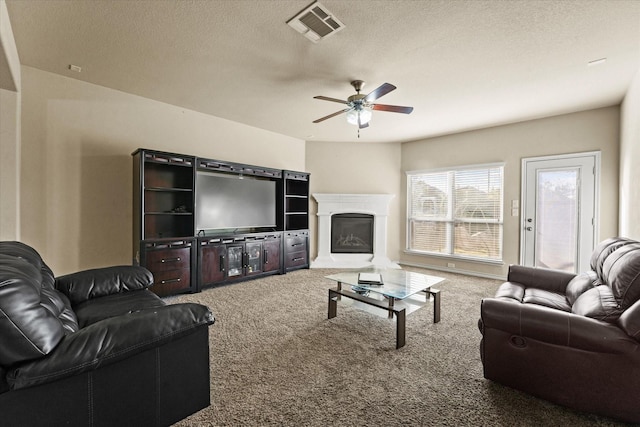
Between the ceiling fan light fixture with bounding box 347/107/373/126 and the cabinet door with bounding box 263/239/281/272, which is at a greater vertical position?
the ceiling fan light fixture with bounding box 347/107/373/126

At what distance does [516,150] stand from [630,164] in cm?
158

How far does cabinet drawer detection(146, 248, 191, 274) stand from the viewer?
3.54 metres

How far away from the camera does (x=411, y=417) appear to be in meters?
1.61

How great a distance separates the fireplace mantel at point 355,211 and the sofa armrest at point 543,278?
3068mm

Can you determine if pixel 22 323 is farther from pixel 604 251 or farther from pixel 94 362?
pixel 604 251

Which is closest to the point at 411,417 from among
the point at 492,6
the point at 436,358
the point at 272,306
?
the point at 436,358

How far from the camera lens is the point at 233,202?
464 centimetres

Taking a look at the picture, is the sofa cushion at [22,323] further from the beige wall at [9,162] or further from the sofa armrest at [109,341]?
the beige wall at [9,162]

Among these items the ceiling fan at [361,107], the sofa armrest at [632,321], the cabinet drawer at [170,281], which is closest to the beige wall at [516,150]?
the ceiling fan at [361,107]

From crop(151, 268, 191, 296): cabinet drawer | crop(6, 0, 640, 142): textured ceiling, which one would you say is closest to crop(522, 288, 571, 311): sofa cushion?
crop(6, 0, 640, 142): textured ceiling

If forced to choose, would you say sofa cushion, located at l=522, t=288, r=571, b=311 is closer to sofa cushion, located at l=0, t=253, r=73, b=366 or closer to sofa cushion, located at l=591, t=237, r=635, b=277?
sofa cushion, located at l=591, t=237, r=635, b=277

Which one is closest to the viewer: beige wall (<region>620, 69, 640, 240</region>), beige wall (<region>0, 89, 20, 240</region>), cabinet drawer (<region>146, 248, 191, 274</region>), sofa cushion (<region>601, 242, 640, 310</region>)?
sofa cushion (<region>601, 242, 640, 310</region>)

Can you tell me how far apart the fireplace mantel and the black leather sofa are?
14.5ft

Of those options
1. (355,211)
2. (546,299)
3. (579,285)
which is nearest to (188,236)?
(355,211)
